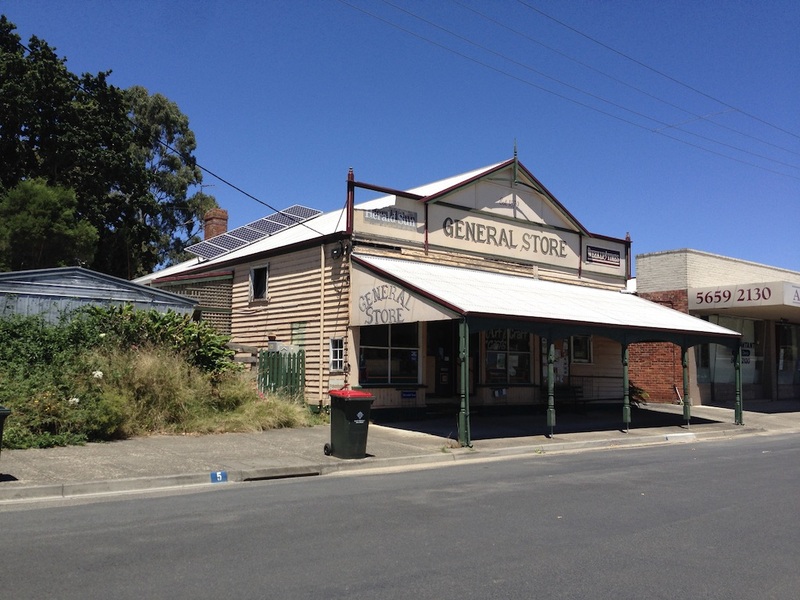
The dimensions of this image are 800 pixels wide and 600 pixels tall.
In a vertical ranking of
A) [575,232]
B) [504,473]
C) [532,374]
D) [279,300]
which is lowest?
[504,473]

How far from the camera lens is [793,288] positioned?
77.0 ft

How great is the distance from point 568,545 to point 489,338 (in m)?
14.6

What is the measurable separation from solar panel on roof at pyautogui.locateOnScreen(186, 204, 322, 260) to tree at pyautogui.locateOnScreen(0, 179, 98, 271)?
188 inches

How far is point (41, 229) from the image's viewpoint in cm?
2612

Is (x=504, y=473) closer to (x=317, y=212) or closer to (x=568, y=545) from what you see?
(x=568, y=545)

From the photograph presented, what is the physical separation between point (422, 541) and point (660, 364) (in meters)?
21.3

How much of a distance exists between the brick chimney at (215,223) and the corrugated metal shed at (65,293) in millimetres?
13133

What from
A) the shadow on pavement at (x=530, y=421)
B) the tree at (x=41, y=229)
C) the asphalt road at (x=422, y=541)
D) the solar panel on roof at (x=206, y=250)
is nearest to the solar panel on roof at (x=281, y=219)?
the solar panel on roof at (x=206, y=250)

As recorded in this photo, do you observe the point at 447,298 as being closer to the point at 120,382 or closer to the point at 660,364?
the point at 120,382

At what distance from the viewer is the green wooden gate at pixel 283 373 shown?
61.1 feet

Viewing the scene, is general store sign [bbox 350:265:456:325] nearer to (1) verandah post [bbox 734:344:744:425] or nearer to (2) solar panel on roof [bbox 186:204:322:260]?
(2) solar panel on roof [bbox 186:204:322:260]

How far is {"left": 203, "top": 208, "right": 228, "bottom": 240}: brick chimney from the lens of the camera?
3117 centimetres

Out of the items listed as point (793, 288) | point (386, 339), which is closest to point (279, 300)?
point (386, 339)

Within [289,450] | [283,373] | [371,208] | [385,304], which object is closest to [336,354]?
[283,373]
